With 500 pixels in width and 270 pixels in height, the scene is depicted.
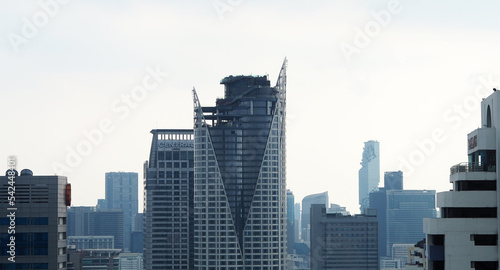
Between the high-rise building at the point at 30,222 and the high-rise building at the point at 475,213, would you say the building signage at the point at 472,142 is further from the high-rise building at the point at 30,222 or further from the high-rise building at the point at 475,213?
the high-rise building at the point at 30,222

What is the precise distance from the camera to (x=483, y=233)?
206ft

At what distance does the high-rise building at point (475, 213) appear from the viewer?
62.6 m

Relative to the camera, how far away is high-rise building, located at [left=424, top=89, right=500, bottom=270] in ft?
205

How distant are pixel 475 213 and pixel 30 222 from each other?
58.8 metres

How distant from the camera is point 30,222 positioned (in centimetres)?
10981

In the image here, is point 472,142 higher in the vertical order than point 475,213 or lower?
higher

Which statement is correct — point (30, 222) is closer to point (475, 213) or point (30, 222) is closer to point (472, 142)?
point (472, 142)

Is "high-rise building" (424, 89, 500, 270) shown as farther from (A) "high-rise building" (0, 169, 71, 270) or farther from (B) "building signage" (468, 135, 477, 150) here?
(A) "high-rise building" (0, 169, 71, 270)

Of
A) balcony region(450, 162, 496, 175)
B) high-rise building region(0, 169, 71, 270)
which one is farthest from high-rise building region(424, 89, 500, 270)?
high-rise building region(0, 169, 71, 270)

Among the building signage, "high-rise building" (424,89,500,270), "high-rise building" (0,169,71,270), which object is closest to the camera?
"high-rise building" (424,89,500,270)

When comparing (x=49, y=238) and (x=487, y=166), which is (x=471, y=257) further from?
(x=49, y=238)

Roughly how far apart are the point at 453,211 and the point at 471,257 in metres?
2.91

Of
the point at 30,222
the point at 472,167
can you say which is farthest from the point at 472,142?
the point at 30,222

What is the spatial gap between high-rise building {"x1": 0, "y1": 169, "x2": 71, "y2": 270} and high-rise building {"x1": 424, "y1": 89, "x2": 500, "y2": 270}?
55245 millimetres
